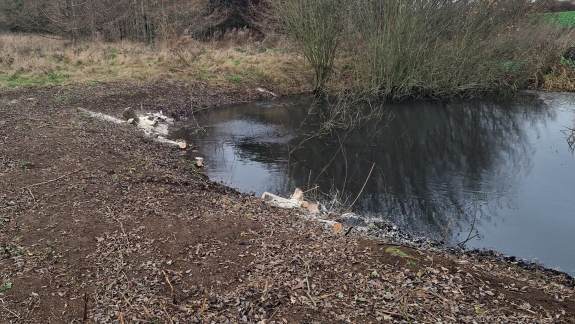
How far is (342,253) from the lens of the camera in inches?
219

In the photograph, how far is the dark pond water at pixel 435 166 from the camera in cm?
841

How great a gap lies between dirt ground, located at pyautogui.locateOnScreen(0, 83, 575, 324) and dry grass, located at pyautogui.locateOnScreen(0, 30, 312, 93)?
10.1 meters

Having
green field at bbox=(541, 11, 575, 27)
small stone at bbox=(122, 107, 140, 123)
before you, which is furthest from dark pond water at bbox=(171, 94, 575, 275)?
green field at bbox=(541, 11, 575, 27)

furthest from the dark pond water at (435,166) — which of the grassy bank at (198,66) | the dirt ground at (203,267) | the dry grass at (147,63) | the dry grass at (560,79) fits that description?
the dry grass at (560,79)

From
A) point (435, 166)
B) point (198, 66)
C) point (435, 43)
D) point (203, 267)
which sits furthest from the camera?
point (198, 66)

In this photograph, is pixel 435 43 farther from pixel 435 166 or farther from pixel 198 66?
pixel 198 66

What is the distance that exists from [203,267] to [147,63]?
17071mm

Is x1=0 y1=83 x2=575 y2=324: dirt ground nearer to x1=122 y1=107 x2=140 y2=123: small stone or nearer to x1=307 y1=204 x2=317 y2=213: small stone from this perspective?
x1=307 y1=204 x2=317 y2=213: small stone

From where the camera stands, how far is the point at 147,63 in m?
20.3

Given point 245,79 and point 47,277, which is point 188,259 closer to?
point 47,277

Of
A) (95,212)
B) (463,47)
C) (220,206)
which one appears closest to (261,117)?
(463,47)

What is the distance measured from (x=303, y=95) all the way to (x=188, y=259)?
17713 millimetres

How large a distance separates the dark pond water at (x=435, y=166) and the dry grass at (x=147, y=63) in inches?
160

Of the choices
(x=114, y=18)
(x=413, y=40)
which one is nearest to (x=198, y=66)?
(x=114, y=18)
